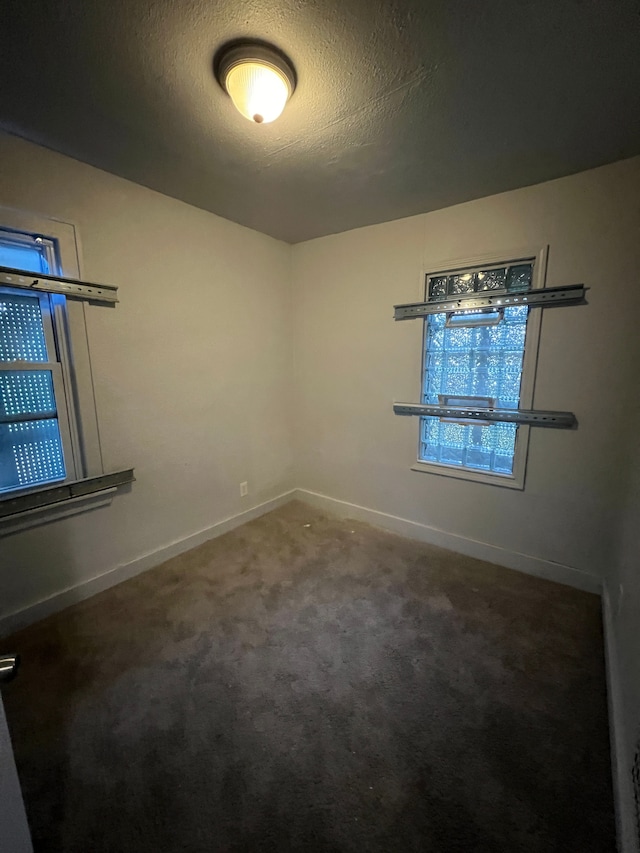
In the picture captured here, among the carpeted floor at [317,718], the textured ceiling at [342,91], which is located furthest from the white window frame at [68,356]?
the carpeted floor at [317,718]

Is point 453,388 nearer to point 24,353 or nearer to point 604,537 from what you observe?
point 604,537

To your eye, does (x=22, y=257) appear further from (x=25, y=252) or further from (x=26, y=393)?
(x=26, y=393)

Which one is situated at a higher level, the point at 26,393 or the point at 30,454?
the point at 26,393

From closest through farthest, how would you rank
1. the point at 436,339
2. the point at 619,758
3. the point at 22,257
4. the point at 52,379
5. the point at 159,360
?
the point at 619,758, the point at 22,257, the point at 52,379, the point at 159,360, the point at 436,339

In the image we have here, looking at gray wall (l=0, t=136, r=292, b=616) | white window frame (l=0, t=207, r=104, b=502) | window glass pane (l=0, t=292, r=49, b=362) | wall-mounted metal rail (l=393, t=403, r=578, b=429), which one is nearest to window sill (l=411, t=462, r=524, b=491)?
wall-mounted metal rail (l=393, t=403, r=578, b=429)

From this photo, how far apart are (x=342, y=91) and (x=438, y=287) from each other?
139 centimetres

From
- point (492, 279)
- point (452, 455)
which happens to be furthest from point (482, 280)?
point (452, 455)

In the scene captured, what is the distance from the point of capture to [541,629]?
1.78m

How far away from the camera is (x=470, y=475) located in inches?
95.9

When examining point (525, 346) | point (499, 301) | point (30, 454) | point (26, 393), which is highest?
point (499, 301)

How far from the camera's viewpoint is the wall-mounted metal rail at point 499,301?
1951 millimetres

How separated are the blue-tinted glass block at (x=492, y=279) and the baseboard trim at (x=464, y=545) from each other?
1784mm

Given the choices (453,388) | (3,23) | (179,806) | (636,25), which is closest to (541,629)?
(453,388)

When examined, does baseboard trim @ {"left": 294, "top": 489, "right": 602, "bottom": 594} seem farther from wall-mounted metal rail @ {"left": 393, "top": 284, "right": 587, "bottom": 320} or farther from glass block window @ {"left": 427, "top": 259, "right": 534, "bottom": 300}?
glass block window @ {"left": 427, "top": 259, "right": 534, "bottom": 300}
